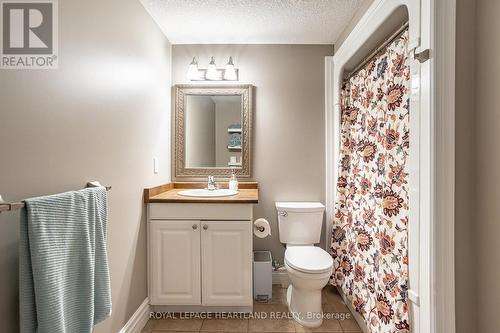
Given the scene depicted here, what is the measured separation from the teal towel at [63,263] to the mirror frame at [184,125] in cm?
134

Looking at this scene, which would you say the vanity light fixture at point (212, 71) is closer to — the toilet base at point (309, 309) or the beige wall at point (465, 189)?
the beige wall at point (465, 189)

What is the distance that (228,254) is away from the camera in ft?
6.25

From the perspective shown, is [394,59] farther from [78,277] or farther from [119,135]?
[78,277]

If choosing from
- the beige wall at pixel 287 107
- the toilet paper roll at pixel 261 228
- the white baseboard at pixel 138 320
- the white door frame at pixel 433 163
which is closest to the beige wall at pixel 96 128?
the white baseboard at pixel 138 320

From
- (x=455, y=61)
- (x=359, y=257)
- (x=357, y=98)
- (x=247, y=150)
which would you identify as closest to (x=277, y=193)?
(x=247, y=150)

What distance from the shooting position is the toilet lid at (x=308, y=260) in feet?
5.85

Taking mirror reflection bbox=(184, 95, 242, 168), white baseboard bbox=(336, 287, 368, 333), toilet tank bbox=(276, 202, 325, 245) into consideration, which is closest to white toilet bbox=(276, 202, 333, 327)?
toilet tank bbox=(276, 202, 325, 245)

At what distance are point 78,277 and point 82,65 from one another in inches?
36.2

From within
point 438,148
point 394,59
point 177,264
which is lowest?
point 177,264

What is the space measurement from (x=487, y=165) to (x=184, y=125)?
2192 mm

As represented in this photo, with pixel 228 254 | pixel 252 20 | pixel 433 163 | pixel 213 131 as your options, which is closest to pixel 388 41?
pixel 433 163

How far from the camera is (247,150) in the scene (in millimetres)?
2496

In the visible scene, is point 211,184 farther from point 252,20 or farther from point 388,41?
point 388,41

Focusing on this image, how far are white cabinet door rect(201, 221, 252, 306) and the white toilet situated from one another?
0.31 meters
